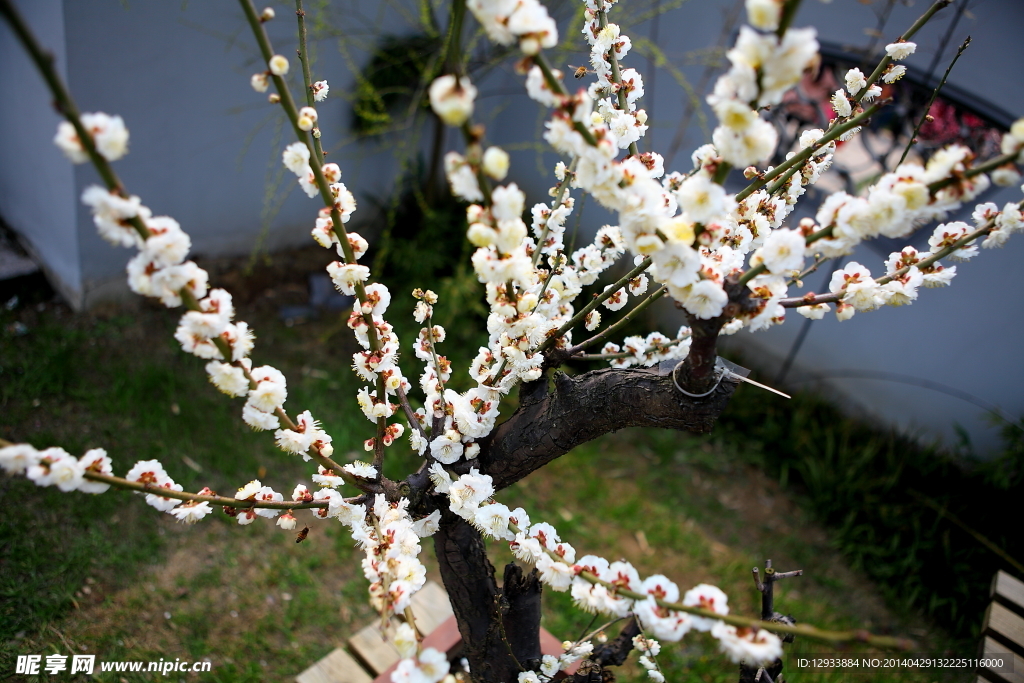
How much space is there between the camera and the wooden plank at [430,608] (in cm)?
212

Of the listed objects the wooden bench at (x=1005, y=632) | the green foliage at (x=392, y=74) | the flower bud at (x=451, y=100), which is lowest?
the flower bud at (x=451, y=100)

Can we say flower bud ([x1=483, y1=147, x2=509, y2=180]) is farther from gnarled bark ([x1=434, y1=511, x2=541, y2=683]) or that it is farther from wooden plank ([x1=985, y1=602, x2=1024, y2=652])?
wooden plank ([x1=985, y1=602, x2=1024, y2=652])

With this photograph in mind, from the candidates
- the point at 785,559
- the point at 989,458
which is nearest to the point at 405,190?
the point at 785,559

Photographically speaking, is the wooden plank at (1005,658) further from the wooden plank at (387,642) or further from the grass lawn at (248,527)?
the wooden plank at (387,642)

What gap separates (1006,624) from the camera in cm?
209

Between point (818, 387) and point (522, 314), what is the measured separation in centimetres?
300

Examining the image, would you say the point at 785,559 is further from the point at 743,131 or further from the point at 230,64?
the point at 230,64

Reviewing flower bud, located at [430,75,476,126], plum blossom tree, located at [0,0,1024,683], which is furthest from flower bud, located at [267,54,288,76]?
flower bud, located at [430,75,476,126]

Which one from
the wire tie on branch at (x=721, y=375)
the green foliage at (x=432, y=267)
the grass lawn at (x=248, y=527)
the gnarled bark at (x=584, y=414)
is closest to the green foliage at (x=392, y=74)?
the green foliage at (x=432, y=267)

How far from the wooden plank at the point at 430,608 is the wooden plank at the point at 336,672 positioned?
24cm

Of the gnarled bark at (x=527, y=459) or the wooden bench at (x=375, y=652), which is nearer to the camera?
the gnarled bark at (x=527, y=459)

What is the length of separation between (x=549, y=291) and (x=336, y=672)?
144cm

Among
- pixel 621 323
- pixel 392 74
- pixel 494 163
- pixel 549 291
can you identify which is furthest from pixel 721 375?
pixel 392 74

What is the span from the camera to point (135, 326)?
326 centimetres
